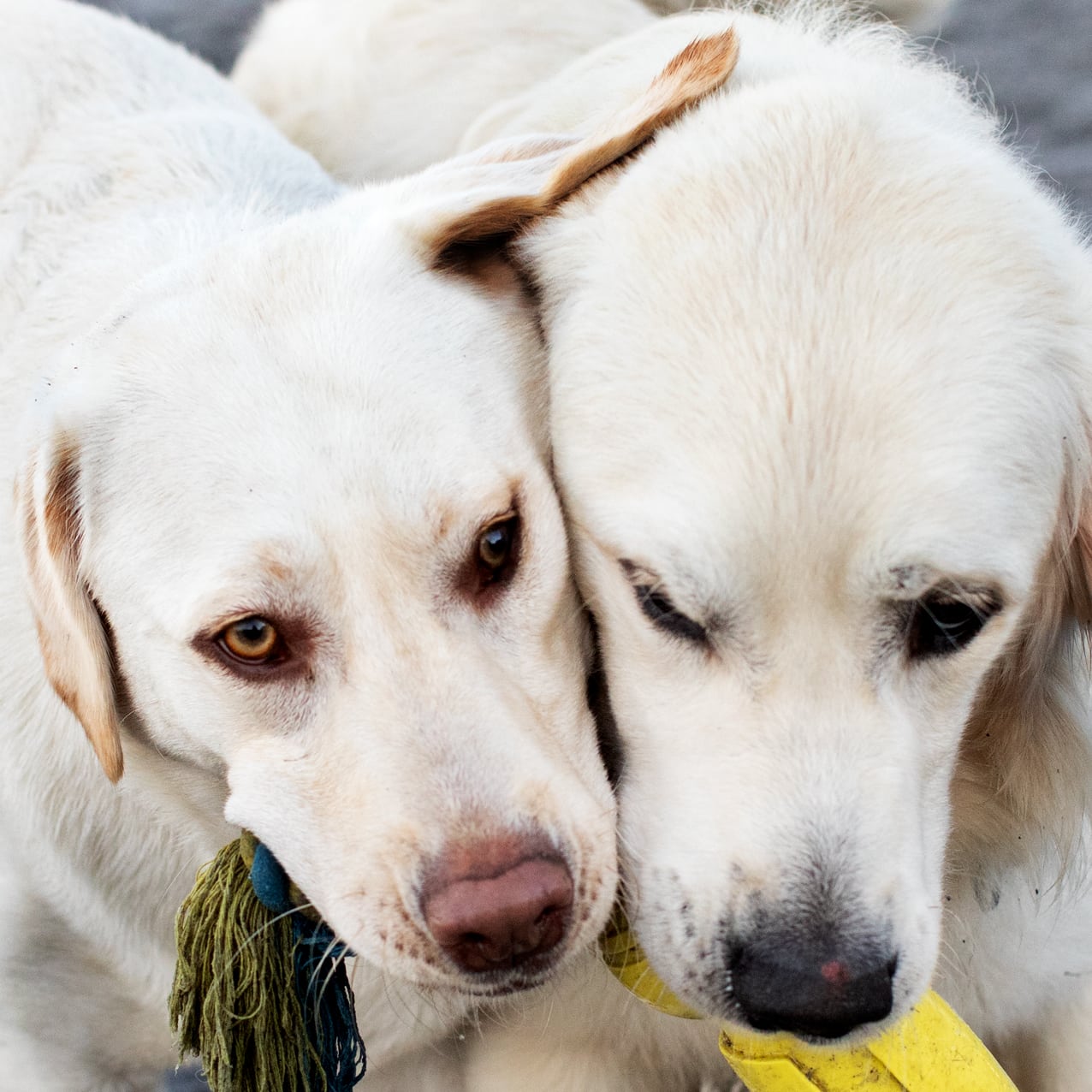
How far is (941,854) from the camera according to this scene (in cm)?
228

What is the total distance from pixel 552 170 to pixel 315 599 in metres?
0.92

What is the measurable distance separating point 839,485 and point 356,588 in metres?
0.75

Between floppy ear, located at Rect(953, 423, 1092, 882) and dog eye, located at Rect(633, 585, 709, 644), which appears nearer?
dog eye, located at Rect(633, 585, 709, 644)

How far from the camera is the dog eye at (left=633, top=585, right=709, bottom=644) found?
2139 mm

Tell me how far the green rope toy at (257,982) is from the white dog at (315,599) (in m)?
0.16

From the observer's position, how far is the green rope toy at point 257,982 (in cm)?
234

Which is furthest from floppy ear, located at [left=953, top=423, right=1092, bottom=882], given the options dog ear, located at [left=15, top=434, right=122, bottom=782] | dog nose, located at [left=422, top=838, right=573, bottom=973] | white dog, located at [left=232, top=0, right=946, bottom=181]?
white dog, located at [left=232, top=0, right=946, bottom=181]

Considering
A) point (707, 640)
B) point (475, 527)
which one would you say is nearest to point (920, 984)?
point (707, 640)

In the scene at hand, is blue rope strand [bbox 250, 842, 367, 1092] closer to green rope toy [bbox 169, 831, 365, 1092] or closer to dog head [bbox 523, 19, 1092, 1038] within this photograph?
green rope toy [bbox 169, 831, 365, 1092]

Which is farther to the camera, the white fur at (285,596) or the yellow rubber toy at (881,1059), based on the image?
the yellow rubber toy at (881,1059)

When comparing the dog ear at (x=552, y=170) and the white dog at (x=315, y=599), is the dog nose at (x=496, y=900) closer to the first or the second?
the white dog at (x=315, y=599)

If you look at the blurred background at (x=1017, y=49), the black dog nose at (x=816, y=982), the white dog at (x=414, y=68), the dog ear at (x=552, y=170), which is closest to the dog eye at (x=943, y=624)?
the black dog nose at (x=816, y=982)

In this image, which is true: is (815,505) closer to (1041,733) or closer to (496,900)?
(496,900)

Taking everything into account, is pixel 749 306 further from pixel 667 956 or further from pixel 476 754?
pixel 667 956
